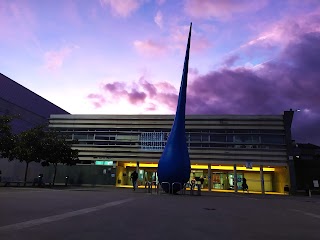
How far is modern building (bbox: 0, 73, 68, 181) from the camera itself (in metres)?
30.1

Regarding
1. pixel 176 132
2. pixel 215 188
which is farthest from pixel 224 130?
pixel 176 132

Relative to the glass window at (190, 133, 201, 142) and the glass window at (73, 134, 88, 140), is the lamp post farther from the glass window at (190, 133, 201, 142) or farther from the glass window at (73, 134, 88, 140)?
the glass window at (73, 134, 88, 140)

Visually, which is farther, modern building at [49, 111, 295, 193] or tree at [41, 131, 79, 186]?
modern building at [49, 111, 295, 193]

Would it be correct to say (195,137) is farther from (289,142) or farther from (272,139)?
(289,142)

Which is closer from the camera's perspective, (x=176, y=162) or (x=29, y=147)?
(x=176, y=162)

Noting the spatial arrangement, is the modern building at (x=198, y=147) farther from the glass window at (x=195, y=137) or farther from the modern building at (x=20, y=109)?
the modern building at (x=20, y=109)

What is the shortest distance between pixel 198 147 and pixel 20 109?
995 inches


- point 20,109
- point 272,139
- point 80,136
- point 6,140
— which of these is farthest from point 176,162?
point 20,109

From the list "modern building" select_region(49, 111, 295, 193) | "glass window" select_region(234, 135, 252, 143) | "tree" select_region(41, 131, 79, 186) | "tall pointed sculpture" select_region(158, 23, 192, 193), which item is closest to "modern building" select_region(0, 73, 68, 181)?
"modern building" select_region(49, 111, 295, 193)

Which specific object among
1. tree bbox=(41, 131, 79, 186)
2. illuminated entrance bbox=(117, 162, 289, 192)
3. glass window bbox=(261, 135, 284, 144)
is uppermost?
glass window bbox=(261, 135, 284, 144)

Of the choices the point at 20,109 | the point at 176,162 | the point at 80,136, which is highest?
the point at 20,109

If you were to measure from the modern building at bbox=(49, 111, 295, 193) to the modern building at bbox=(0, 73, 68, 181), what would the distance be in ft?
13.7

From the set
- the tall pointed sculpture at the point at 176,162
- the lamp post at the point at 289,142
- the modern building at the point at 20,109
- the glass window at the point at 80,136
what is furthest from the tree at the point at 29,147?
the lamp post at the point at 289,142

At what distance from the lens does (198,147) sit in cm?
3516
